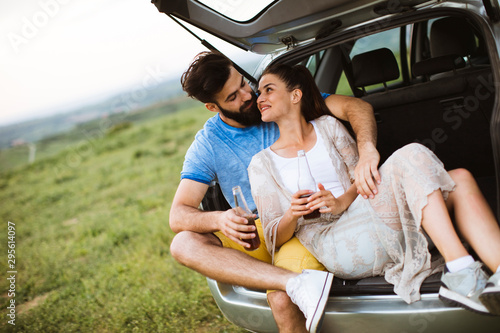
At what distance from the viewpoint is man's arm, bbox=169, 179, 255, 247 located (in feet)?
6.25

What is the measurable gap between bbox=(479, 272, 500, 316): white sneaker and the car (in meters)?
0.11

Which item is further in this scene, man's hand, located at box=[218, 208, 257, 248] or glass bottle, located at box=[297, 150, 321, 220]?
glass bottle, located at box=[297, 150, 321, 220]

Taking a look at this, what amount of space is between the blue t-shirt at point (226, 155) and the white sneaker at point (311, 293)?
0.80 metres

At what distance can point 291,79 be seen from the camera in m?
2.42

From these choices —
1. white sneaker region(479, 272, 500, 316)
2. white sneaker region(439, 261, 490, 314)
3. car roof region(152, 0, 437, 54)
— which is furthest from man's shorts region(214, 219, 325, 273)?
car roof region(152, 0, 437, 54)

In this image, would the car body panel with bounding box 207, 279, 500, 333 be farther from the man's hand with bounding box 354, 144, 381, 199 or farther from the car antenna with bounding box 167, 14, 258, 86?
the car antenna with bounding box 167, 14, 258, 86

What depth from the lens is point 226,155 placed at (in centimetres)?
250

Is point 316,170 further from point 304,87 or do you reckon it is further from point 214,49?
point 214,49

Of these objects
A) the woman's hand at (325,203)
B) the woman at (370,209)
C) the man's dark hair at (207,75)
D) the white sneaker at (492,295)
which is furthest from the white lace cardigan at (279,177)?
the white sneaker at (492,295)

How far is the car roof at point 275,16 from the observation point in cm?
219

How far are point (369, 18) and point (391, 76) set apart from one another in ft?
2.24

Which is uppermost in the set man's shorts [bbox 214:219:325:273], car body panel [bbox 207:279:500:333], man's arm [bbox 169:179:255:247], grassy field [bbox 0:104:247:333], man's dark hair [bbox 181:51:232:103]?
man's dark hair [bbox 181:51:232:103]

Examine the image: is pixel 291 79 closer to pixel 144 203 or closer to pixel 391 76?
pixel 391 76

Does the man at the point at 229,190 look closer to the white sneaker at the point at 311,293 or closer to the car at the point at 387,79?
the white sneaker at the point at 311,293
